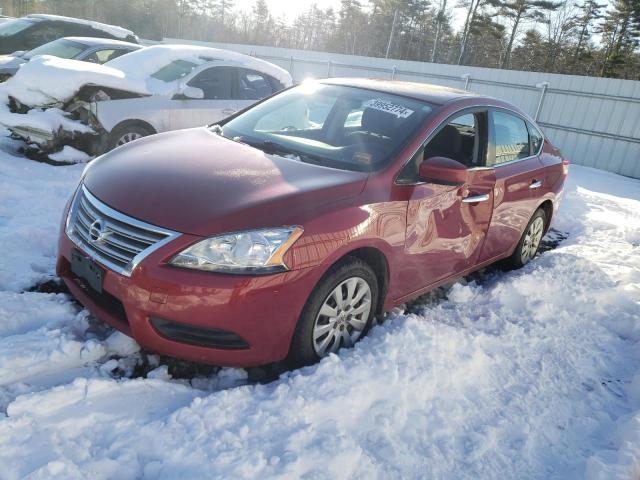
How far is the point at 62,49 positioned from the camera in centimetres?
940

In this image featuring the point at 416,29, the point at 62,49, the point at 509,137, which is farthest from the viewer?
the point at 416,29

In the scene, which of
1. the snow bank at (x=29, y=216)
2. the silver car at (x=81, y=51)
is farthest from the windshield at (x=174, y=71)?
the silver car at (x=81, y=51)

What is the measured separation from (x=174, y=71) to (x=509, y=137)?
16.1 ft

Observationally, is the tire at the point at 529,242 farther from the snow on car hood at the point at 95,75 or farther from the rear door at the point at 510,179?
the snow on car hood at the point at 95,75

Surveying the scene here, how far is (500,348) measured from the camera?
332 cm

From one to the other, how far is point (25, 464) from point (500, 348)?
106 inches

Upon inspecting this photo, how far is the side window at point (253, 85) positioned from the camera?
24.6ft

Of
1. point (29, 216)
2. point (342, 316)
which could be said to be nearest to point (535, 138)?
point (342, 316)

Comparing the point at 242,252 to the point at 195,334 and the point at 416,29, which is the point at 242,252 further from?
the point at 416,29

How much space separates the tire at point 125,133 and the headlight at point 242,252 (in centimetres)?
446

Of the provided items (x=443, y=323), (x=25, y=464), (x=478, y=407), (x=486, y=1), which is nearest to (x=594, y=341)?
(x=443, y=323)

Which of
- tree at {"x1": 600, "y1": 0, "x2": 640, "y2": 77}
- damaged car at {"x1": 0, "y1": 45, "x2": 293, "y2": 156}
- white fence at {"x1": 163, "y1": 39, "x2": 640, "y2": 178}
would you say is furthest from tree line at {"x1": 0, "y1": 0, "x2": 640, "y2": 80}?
damaged car at {"x1": 0, "y1": 45, "x2": 293, "y2": 156}

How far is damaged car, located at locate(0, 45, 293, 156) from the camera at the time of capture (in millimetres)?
6207

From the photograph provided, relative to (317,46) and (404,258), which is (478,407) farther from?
(317,46)
